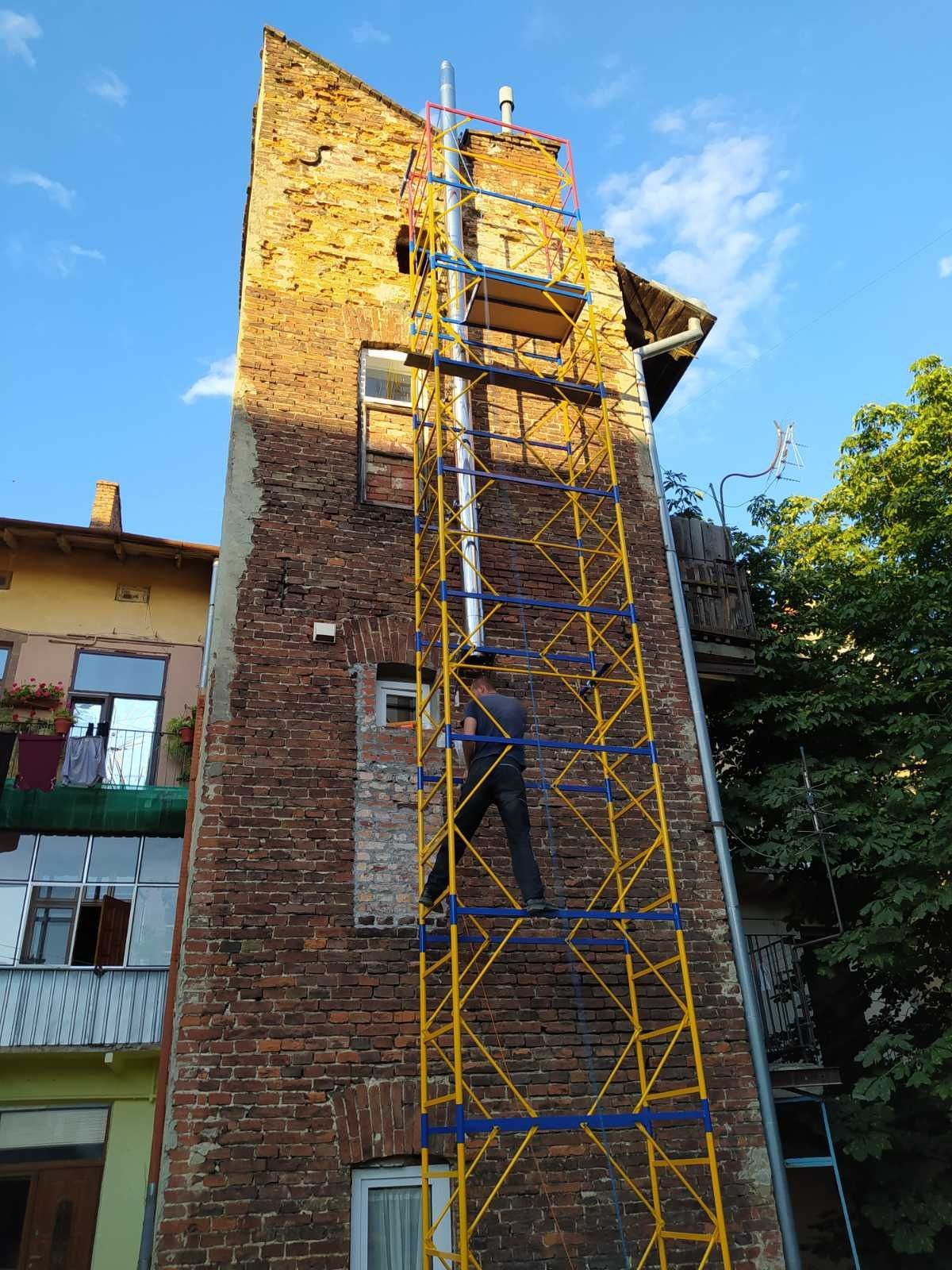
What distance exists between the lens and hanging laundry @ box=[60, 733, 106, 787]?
1312 cm

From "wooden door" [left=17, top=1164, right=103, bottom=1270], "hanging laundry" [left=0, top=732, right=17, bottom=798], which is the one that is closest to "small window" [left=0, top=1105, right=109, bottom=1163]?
"wooden door" [left=17, top=1164, right=103, bottom=1270]

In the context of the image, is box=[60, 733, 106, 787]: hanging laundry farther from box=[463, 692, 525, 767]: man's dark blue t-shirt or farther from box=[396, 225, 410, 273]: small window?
box=[463, 692, 525, 767]: man's dark blue t-shirt

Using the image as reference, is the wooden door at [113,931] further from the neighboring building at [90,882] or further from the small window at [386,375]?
the small window at [386,375]

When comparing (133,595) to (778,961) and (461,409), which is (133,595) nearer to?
(461,409)

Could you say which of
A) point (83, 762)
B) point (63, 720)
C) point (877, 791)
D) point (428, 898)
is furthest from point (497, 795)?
point (63, 720)

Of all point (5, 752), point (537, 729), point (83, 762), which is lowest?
point (537, 729)

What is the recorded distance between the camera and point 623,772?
28.1 feet

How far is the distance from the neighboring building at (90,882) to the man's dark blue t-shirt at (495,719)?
23.9 feet

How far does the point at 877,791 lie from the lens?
10555 mm

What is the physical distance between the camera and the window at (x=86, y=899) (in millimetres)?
12523

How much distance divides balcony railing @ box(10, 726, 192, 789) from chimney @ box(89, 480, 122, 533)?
17.8ft

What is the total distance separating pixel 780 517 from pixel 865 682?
14.9ft

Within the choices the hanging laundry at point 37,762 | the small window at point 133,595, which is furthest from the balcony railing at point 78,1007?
the small window at point 133,595

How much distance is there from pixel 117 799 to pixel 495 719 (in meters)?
7.88
